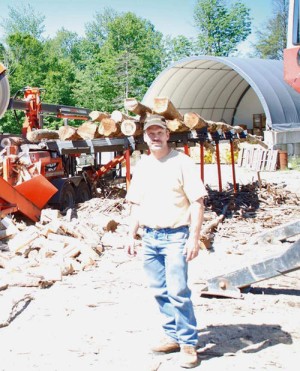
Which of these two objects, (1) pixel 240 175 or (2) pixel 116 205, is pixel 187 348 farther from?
(1) pixel 240 175

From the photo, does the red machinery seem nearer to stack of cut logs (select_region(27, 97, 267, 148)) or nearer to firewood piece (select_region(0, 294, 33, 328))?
stack of cut logs (select_region(27, 97, 267, 148))

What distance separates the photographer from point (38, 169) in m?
10.7

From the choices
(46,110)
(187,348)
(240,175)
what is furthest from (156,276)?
(240,175)

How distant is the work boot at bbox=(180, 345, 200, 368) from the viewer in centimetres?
433

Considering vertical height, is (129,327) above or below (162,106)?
below

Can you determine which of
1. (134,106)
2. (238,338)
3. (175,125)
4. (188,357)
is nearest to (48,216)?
(134,106)

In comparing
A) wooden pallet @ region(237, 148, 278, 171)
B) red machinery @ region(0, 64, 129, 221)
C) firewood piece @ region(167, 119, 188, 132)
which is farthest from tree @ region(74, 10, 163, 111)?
firewood piece @ region(167, 119, 188, 132)

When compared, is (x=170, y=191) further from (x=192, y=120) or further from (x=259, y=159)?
(x=259, y=159)

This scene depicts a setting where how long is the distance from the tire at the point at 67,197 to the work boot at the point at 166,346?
7.28 metres

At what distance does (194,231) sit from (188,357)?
99cm

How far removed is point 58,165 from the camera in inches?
487

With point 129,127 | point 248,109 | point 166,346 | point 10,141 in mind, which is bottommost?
point 166,346

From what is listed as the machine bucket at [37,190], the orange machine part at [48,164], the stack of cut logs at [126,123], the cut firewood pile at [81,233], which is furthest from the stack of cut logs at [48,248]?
the stack of cut logs at [126,123]

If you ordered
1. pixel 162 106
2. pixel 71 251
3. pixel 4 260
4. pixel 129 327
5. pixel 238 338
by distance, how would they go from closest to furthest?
pixel 238 338
pixel 129 327
pixel 4 260
pixel 71 251
pixel 162 106
